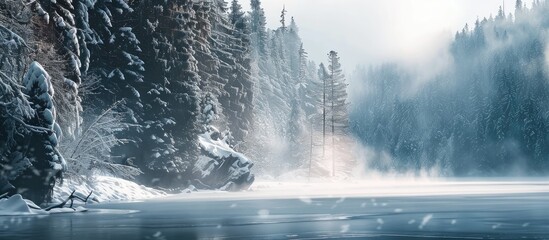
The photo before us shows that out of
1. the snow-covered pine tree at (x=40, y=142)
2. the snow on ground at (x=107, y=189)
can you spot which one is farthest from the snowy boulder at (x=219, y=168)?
the snow-covered pine tree at (x=40, y=142)

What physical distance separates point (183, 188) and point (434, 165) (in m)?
152

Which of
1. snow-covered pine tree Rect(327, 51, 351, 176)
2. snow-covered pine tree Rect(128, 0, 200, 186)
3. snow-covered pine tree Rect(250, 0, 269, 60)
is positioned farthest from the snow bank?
snow-covered pine tree Rect(250, 0, 269, 60)

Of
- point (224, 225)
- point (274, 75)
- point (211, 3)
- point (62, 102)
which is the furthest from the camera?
point (274, 75)

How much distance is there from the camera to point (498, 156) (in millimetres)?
172375

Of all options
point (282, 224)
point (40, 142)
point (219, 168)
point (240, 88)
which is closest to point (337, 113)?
point (240, 88)

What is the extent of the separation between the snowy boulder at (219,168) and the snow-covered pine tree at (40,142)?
74.1 ft

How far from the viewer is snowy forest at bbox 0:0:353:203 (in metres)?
25.2

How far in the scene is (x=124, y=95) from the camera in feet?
140

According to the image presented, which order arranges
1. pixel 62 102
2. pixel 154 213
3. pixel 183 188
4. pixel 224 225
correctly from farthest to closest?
pixel 183 188 → pixel 62 102 → pixel 154 213 → pixel 224 225

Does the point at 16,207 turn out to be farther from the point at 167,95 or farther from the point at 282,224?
the point at 167,95

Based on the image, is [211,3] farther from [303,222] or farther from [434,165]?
[434,165]

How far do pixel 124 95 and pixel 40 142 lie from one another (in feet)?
54.9

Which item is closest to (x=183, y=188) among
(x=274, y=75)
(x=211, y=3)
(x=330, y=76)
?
(x=211, y=3)

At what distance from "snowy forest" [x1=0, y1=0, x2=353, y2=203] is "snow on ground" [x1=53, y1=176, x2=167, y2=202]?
48cm
